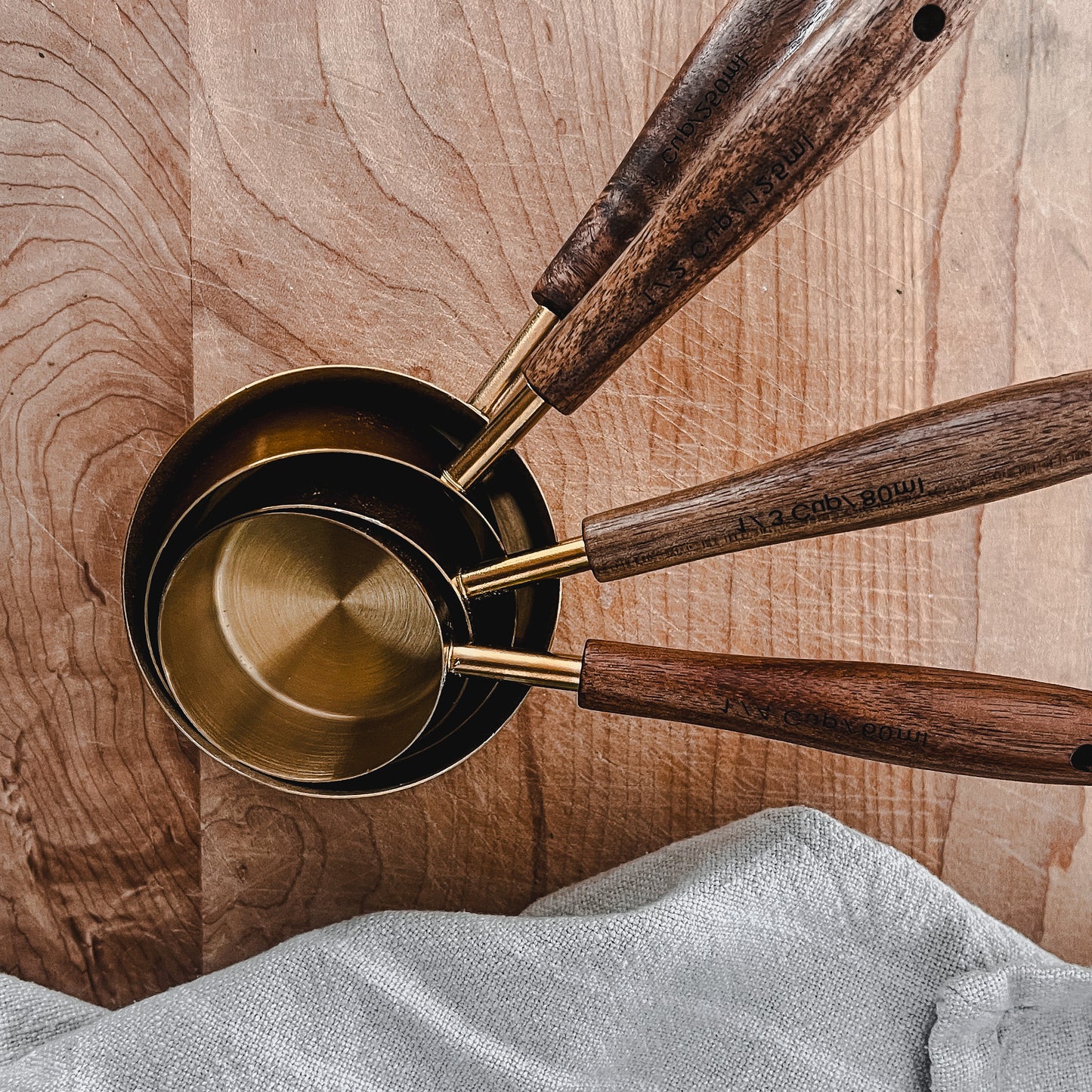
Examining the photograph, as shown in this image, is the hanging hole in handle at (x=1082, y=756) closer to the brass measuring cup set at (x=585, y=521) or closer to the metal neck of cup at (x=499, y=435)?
the brass measuring cup set at (x=585, y=521)

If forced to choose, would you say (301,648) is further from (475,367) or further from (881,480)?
(881,480)

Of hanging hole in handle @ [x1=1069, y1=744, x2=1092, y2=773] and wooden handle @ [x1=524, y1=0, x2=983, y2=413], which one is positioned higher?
wooden handle @ [x1=524, y1=0, x2=983, y2=413]

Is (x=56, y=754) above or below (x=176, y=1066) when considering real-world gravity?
above

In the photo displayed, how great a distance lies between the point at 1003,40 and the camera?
447mm

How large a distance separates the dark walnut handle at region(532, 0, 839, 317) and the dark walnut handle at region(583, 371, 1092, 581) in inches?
3.5

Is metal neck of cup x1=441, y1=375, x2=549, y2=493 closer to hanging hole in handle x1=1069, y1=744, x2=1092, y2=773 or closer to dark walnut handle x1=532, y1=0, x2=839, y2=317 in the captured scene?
dark walnut handle x1=532, y1=0, x2=839, y2=317

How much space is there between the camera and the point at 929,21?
25 centimetres

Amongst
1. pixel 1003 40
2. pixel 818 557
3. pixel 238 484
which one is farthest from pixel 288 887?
pixel 1003 40

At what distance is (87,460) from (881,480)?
346 mm

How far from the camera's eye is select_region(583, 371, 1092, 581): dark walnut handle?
0.26 m

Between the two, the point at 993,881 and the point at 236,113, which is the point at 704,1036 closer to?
the point at 993,881

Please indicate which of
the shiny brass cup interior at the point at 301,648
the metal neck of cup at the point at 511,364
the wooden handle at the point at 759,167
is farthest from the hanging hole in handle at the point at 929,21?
the shiny brass cup interior at the point at 301,648

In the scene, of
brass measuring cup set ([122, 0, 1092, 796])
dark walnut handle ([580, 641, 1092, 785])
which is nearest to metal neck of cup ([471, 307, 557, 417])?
brass measuring cup set ([122, 0, 1092, 796])

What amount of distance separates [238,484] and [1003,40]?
406mm
